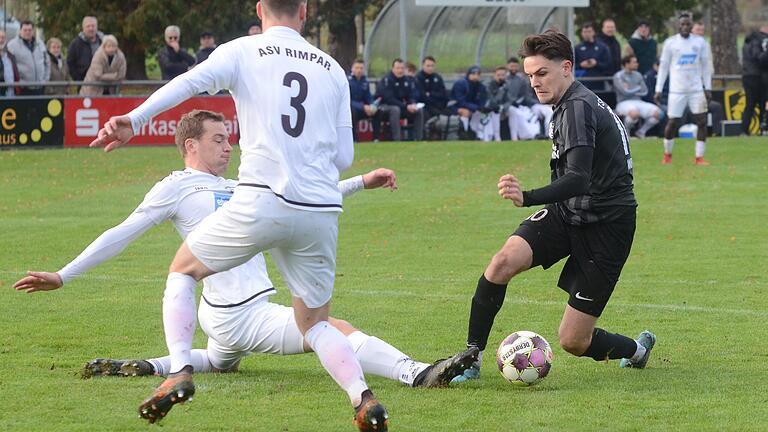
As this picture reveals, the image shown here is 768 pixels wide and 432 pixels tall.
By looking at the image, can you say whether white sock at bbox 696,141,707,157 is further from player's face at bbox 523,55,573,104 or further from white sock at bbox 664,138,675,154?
player's face at bbox 523,55,573,104

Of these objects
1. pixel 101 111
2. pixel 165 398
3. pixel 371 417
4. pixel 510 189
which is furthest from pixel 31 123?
pixel 371 417

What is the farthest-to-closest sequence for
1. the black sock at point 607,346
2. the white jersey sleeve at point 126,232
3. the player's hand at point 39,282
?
the black sock at point 607,346
the white jersey sleeve at point 126,232
the player's hand at point 39,282

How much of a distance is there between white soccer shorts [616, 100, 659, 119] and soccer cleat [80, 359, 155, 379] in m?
19.9

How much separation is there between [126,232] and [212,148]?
0.86 m

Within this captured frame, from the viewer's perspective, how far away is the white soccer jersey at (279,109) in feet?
18.5

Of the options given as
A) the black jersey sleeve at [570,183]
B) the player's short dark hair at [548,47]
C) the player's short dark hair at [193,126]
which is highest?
the player's short dark hair at [548,47]

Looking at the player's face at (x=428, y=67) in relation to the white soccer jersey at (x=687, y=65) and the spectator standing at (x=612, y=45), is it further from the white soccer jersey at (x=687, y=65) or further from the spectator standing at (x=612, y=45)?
the white soccer jersey at (x=687, y=65)

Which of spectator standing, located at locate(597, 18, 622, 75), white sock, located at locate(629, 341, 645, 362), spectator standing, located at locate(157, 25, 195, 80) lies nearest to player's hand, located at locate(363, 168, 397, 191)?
white sock, located at locate(629, 341, 645, 362)

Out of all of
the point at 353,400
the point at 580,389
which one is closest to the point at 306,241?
the point at 353,400

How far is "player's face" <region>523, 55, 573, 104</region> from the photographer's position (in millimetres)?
7203

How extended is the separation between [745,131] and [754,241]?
13.9 meters

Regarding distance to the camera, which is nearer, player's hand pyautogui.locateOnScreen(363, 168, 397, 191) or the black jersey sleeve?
→ player's hand pyautogui.locateOnScreen(363, 168, 397, 191)

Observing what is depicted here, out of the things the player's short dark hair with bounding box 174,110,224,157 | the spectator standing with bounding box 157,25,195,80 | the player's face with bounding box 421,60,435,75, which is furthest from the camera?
the player's face with bounding box 421,60,435,75

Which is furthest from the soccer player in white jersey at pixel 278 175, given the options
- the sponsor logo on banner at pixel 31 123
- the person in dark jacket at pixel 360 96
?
the person in dark jacket at pixel 360 96
